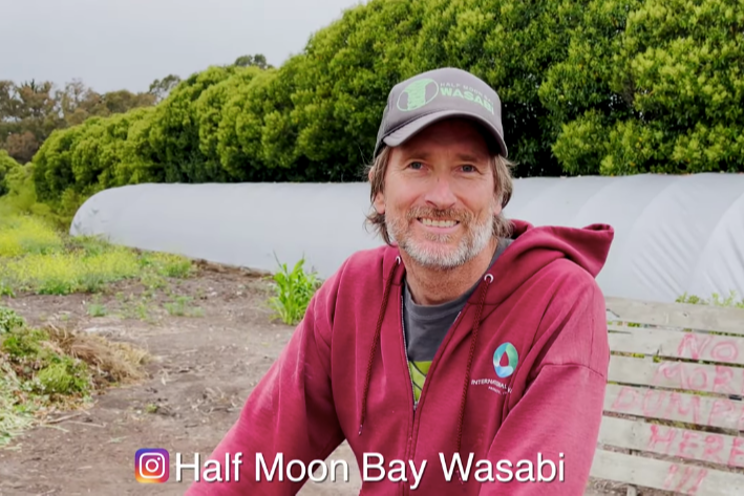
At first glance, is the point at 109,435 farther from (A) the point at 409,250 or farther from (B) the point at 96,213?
(B) the point at 96,213

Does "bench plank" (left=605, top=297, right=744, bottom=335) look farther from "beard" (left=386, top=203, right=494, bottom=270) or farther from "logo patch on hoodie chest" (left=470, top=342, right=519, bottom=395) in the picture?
"logo patch on hoodie chest" (left=470, top=342, right=519, bottom=395)

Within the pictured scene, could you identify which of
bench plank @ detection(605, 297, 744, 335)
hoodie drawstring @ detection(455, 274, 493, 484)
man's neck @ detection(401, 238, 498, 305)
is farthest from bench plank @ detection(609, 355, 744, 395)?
hoodie drawstring @ detection(455, 274, 493, 484)

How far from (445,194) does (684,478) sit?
170 centimetres

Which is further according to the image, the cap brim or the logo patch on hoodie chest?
the cap brim

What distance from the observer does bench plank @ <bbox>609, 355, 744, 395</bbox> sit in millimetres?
2568

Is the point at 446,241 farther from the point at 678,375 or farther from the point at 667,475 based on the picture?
the point at 667,475

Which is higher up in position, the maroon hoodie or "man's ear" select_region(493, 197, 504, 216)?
"man's ear" select_region(493, 197, 504, 216)

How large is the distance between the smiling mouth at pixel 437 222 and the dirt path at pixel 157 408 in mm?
2389

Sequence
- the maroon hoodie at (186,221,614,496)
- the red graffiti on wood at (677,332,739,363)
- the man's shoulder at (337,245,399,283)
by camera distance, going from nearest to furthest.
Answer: the maroon hoodie at (186,221,614,496), the man's shoulder at (337,245,399,283), the red graffiti on wood at (677,332,739,363)

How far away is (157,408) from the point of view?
16.2 feet

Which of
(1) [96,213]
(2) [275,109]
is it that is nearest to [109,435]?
(2) [275,109]

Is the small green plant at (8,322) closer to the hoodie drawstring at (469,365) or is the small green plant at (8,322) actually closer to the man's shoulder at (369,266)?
the man's shoulder at (369,266)

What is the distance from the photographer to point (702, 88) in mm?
6168

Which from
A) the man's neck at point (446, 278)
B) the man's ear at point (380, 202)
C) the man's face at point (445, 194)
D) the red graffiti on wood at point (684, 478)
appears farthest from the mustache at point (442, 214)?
the red graffiti on wood at point (684, 478)
